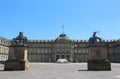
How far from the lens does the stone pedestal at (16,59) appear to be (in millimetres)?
23859

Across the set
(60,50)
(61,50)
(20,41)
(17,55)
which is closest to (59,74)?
(17,55)

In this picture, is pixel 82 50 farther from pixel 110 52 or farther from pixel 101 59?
pixel 101 59

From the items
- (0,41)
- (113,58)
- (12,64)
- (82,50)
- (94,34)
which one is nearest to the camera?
(12,64)

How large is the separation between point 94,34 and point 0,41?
6450 cm

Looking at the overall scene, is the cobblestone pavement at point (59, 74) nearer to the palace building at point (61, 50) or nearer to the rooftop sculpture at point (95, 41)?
the rooftop sculpture at point (95, 41)

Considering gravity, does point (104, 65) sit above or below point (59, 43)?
below

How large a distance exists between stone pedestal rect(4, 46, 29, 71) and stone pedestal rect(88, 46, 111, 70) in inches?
311

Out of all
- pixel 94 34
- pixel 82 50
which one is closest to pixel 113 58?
pixel 82 50

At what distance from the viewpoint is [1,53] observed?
85938 mm

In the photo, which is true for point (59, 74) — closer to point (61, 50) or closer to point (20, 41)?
point (20, 41)

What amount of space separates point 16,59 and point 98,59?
9.77 metres

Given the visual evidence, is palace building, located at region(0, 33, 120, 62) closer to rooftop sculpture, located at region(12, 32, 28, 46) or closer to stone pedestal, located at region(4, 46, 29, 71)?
rooftop sculpture, located at region(12, 32, 28, 46)

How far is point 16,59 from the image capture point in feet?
79.2

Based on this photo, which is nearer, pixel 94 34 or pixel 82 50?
pixel 94 34
